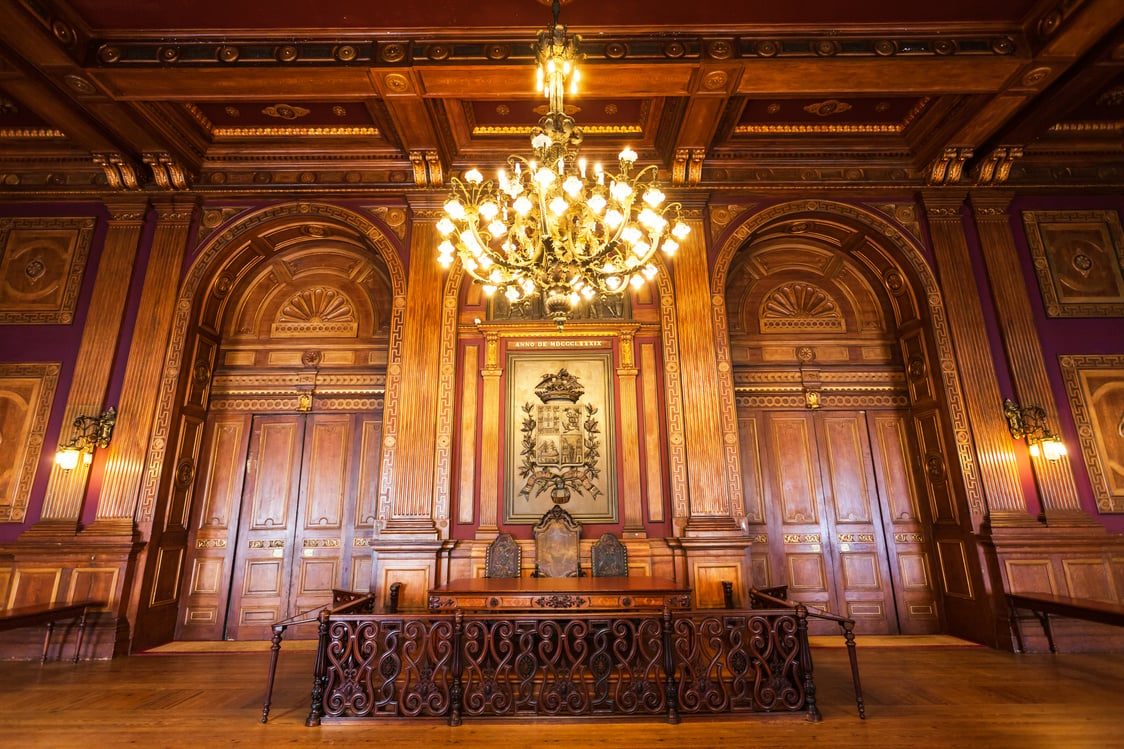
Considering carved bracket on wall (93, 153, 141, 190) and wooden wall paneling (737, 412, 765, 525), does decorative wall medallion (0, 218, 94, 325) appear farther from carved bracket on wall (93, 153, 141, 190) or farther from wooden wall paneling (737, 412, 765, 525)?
wooden wall paneling (737, 412, 765, 525)

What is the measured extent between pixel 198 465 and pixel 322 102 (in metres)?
4.45

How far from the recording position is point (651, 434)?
6.10 meters

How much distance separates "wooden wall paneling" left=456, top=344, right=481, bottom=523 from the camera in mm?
5918

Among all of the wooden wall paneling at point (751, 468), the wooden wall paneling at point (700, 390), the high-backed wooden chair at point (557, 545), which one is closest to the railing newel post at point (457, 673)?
the high-backed wooden chair at point (557, 545)

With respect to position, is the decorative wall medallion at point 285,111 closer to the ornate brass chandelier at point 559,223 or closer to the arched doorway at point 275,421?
the arched doorway at point 275,421

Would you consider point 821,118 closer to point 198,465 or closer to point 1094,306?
point 1094,306

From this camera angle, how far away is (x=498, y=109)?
20.3 ft

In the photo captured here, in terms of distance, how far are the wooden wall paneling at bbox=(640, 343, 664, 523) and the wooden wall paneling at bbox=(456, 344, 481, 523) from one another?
1.87 meters

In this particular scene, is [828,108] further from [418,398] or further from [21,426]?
[21,426]

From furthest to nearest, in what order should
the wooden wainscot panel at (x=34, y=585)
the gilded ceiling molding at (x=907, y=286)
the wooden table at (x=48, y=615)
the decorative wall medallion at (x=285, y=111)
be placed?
1. the decorative wall medallion at (x=285, y=111)
2. the gilded ceiling molding at (x=907, y=286)
3. the wooden wainscot panel at (x=34, y=585)
4. the wooden table at (x=48, y=615)

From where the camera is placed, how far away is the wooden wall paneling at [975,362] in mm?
5699

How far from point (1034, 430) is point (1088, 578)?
4.89 feet

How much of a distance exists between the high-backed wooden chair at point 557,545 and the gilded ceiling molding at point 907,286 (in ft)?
8.11

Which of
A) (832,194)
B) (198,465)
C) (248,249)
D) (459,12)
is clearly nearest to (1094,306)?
(832,194)
